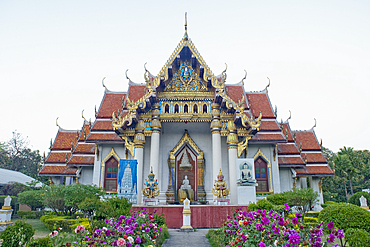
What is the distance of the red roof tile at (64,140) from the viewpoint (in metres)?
19.5

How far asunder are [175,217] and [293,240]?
8.13 meters

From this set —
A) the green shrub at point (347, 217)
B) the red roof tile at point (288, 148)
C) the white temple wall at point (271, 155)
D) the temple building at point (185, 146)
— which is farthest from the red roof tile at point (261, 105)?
the green shrub at point (347, 217)

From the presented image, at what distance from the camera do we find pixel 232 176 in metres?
14.5

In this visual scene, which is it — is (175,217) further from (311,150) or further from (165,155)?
(311,150)

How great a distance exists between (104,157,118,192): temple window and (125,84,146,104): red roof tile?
4539 millimetres

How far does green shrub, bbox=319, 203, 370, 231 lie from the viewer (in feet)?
24.4

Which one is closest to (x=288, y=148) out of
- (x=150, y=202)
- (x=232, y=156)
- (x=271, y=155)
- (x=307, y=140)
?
(x=271, y=155)

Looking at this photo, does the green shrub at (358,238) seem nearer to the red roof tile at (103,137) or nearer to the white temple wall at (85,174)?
the red roof tile at (103,137)

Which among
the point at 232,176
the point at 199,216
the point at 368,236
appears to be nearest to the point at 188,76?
the point at 232,176

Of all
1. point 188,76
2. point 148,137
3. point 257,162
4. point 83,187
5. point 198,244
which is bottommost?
point 198,244

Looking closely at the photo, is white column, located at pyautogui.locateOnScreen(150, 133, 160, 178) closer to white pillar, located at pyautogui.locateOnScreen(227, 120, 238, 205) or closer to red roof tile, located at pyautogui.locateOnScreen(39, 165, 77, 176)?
white pillar, located at pyautogui.locateOnScreen(227, 120, 238, 205)

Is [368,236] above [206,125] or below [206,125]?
below

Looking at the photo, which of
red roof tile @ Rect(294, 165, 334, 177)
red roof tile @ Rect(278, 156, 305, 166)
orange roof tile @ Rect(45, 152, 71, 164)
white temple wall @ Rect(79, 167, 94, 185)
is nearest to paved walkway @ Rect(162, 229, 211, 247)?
red roof tile @ Rect(278, 156, 305, 166)

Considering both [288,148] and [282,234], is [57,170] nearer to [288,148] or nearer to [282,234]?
[288,148]
